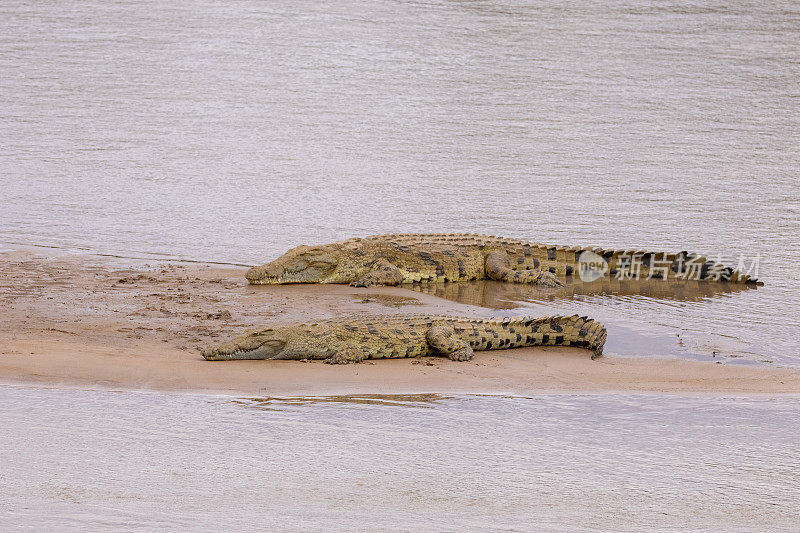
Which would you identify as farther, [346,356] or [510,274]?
[510,274]

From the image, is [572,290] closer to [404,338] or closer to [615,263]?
[615,263]

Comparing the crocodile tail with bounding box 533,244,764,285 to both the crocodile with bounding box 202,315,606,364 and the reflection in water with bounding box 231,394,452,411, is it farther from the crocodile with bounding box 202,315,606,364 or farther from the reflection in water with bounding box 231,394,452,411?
the reflection in water with bounding box 231,394,452,411

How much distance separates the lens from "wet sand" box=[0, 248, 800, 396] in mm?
6742

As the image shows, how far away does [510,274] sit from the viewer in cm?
1105

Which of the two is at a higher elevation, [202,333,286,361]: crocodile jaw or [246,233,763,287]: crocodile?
[246,233,763,287]: crocodile

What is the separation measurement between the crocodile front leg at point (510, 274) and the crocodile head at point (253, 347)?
13.5 feet

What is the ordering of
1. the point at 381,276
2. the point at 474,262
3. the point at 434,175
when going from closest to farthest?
the point at 381,276 → the point at 474,262 → the point at 434,175

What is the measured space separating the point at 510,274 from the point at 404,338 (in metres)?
3.59

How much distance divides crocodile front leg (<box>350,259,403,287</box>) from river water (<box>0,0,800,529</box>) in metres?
0.71

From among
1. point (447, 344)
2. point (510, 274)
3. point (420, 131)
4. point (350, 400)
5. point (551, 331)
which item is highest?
point (420, 131)

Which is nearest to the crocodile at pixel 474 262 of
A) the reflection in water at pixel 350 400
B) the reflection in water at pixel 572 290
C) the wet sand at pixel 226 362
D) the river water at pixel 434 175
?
the reflection in water at pixel 572 290

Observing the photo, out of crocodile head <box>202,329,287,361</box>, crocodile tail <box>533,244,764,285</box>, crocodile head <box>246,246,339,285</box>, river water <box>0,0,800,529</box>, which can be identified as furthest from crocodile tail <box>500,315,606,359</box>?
crocodile tail <box>533,244,764,285</box>

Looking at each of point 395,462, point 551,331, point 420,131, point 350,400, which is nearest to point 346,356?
point 350,400

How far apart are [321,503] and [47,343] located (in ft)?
11.4
